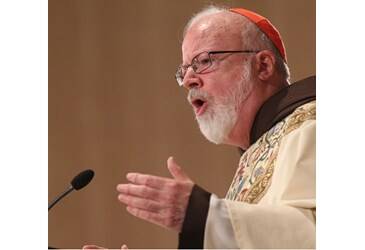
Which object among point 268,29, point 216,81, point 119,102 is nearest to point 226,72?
point 216,81

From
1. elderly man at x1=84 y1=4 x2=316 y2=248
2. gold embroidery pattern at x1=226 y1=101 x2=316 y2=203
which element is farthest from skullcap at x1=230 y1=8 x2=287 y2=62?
gold embroidery pattern at x1=226 y1=101 x2=316 y2=203

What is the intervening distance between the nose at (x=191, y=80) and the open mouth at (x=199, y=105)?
0.03 meters

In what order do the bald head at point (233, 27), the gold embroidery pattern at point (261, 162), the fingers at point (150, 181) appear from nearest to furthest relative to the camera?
the fingers at point (150, 181), the gold embroidery pattern at point (261, 162), the bald head at point (233, 27)

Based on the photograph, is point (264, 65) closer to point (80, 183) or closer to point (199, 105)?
point (199, 105)

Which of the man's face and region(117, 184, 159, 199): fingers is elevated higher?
the man's face

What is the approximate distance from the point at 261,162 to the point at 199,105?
0.18 metres

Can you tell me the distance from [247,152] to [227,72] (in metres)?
0.18

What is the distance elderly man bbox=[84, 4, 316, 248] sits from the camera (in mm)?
1260

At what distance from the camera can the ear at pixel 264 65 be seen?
63.7 inches

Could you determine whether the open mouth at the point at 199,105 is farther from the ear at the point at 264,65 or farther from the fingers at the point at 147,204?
the fingers at the point at 147,204

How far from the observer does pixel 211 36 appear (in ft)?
5.32

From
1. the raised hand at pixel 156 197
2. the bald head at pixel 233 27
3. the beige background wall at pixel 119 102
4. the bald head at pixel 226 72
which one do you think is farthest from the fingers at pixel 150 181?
the bald head at pixel 233 27

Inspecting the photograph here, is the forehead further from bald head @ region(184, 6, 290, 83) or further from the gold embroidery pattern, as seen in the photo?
the gold embroidery pattern
